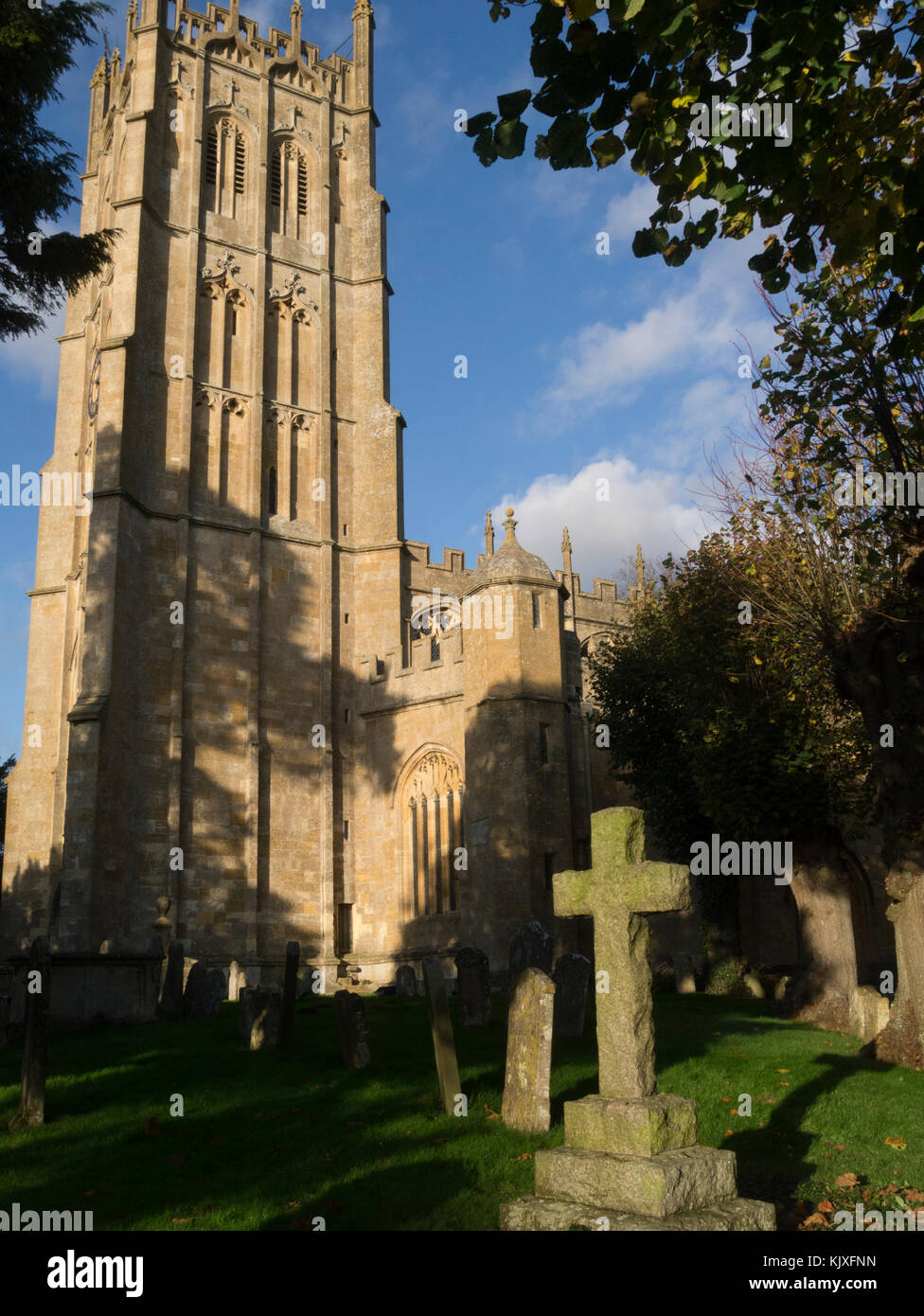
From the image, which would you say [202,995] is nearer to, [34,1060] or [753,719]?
[34,1060]

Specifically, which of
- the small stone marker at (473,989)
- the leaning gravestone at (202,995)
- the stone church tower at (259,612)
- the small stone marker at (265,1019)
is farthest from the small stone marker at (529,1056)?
the stone church tower at (259,612)

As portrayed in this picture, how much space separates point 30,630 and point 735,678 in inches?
855

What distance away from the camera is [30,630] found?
30703mm

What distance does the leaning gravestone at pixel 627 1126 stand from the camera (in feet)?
17.8

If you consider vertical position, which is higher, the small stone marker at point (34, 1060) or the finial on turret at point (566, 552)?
the finial on turret at point (566, 552)

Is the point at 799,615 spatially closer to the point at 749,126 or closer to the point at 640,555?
the point at 749,126

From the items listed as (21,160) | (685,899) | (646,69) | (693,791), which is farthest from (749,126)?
(693,791)

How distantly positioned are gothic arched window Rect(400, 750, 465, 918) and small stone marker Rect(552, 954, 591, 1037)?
1277 cm

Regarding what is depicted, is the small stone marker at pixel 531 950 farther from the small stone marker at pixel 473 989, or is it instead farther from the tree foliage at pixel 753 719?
the tree foliage at pixel 753 719

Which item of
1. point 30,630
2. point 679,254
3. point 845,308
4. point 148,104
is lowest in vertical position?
point 679,254

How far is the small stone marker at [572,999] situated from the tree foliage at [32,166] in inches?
399

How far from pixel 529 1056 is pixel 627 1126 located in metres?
2.78

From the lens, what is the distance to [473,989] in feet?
44.2

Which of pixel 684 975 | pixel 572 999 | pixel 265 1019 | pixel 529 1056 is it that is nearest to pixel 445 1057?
pixel 529 1056
